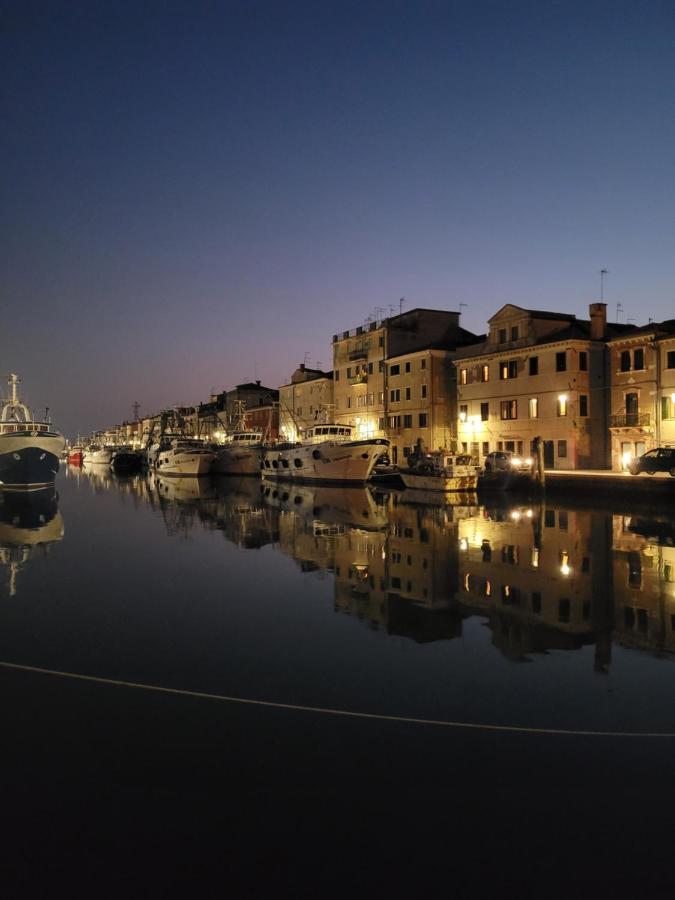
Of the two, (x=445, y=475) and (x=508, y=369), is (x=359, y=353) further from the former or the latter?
(x=445, y=475)

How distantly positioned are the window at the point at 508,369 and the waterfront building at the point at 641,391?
767 centimetres

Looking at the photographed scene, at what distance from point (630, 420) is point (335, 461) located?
23124 mm

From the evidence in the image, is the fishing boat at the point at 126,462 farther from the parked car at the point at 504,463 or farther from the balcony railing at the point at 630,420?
the balcony railing at the point at 630,420

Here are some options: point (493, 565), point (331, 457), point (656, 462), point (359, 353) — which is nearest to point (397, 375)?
point (359, 353)

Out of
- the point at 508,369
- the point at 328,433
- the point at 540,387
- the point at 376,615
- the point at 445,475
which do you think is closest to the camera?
the point at 376,615

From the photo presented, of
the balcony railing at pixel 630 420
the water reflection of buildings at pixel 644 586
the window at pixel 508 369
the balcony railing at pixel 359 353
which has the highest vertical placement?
the balcony railing at pixel 359 353

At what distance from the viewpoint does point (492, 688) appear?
8508mm

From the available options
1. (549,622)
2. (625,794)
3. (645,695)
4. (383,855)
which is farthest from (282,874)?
(549,622)

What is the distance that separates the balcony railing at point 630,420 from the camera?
4344 centimetres

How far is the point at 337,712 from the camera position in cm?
764

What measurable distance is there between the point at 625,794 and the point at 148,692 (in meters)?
5.57

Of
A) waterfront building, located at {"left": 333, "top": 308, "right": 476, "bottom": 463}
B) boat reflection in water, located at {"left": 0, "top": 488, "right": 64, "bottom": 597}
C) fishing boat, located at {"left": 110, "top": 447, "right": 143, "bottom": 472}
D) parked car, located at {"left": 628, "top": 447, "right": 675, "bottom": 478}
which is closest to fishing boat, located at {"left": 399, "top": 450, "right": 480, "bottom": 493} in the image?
parked car, located at {"left": 628, "top": 447, "right": 675, "bottom": 478}

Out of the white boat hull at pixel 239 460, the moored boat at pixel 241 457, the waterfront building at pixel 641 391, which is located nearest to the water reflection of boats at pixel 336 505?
the waterfront building at pixel 641 391

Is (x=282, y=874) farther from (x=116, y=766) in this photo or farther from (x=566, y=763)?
(x=566, y=763)
